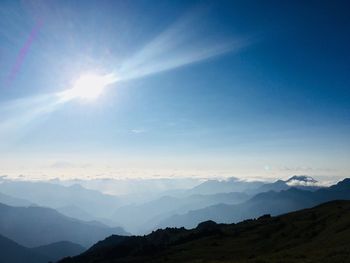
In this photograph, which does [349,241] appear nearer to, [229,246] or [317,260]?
[317,260]

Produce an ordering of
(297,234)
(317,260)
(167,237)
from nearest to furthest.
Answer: (317,260) < (297,234) < (167,237)

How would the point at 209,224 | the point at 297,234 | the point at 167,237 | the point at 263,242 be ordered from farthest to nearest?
the point at 209,224 → the point at 167,237 → the point at 263,242 → the point at 297,234

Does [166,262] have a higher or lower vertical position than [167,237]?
lower

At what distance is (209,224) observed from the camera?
631 ft

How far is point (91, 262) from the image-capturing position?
167 meters

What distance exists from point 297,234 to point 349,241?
4161 centimetres

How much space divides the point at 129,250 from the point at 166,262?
80.3 metres

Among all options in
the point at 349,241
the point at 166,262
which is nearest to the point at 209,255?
the point at 166,262

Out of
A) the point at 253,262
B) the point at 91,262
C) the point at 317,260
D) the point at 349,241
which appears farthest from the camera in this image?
the point at 91,262

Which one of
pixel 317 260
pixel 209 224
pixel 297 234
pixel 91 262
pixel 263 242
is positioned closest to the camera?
pixel 317 260

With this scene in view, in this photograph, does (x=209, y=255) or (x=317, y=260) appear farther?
(x=209, y=255)

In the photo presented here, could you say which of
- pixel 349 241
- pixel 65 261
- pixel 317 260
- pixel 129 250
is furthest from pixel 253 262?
pixel 65 261

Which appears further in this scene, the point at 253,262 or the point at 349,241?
the point at 349,241

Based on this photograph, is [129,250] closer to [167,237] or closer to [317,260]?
[167,237]
